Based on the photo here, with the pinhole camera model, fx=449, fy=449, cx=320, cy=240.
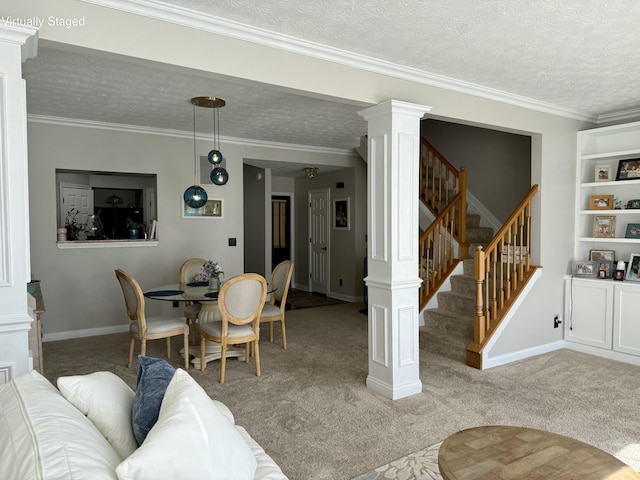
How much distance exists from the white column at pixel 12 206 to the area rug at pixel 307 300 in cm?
525

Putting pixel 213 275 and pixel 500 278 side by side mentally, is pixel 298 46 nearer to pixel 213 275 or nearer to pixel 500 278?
pixel 213 275

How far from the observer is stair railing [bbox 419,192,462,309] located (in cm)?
522

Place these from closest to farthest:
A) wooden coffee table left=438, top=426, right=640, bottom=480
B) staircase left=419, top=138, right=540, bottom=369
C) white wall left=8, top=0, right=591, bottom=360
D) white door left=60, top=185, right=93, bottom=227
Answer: wooden coffee table left=438, top=426, right=640, bottom=480, white wall left=8, top=0, right=591, bottom=360, staircase left=419, top=138, right=540, bottom=369, white door left=60, top=185, right=93, bottom=227

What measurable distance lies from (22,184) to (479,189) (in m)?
5.71

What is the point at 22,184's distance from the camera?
6.89 ft

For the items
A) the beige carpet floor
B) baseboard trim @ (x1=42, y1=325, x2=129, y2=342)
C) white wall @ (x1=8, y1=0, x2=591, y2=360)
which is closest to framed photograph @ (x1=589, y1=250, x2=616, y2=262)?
white wall @ (x1=8, y1=0, x2=591, y2=360)

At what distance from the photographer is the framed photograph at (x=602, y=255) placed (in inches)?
193

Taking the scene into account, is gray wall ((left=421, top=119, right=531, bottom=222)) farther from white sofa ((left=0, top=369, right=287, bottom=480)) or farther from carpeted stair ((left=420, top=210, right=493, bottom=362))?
white sofa ((left=0, top=369, right=287, bottom=480))

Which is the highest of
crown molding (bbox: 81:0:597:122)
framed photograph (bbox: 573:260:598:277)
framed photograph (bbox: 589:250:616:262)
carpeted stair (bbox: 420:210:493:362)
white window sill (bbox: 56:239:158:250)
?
crown molding (bbox: 81:0:597:122)

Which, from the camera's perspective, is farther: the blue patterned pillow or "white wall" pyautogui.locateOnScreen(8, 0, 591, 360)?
"white wall" pyautogui.locateOnScreen(8, 0, 591, 360)

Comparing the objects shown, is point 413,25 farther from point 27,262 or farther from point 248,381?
point 248,381

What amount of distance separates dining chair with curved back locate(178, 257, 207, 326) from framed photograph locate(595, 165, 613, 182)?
4.56 meters

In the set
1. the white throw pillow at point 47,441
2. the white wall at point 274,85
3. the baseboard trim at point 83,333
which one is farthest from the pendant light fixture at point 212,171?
the white throw pillow at point 47,441

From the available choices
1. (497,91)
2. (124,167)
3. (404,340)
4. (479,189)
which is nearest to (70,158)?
→ (124,167)
